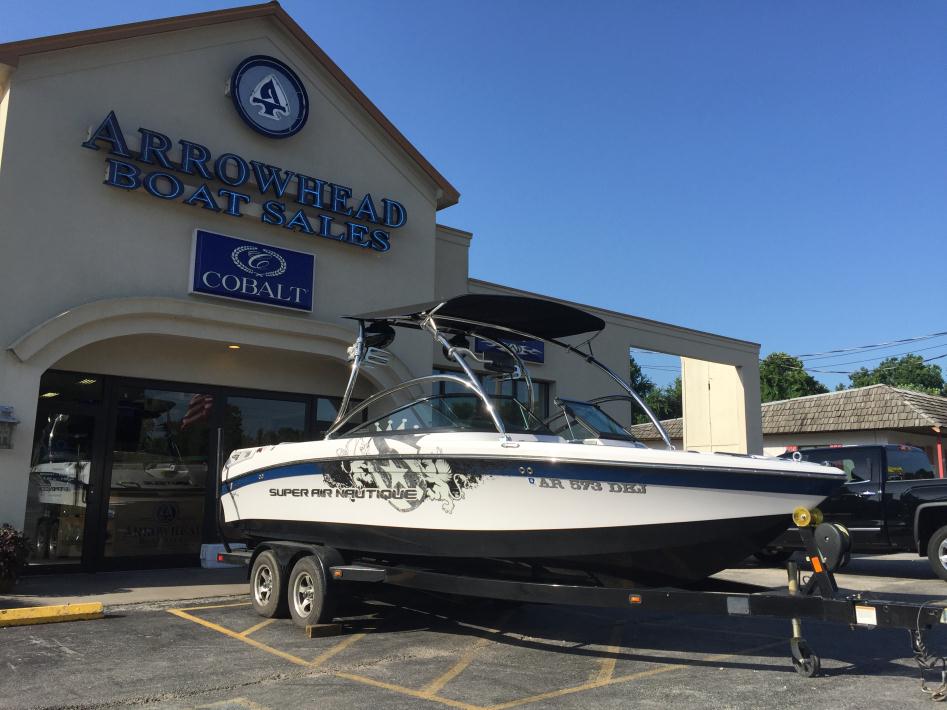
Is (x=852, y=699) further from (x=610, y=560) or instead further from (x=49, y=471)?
(x=49, y=471)

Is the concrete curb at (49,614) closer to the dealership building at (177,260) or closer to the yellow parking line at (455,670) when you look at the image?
the dealership building at (177,260)

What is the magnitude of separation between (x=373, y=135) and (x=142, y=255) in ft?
14.2

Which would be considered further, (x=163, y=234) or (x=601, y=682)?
(x=163, y=234)

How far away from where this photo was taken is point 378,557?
695 cm

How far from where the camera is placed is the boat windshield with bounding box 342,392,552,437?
6199mm

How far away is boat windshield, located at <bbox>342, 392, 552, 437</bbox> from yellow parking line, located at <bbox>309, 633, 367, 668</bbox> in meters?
1.70

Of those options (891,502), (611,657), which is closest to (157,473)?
(611,657)

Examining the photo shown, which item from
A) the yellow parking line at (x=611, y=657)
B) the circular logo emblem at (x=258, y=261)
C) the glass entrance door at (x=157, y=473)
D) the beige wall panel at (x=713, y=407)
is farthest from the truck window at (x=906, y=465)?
the glass entrance door at (x=157, y=473)

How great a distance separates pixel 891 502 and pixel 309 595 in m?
7.98

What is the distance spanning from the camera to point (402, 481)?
623 cm

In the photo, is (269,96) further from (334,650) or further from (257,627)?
(334,650)

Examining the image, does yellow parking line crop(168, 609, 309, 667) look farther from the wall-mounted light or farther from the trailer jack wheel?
the trailer jack wheel

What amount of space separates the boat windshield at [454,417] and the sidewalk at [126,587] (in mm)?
3414

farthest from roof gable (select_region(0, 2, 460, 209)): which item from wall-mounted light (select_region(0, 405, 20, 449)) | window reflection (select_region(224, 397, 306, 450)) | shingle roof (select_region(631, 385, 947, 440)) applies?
shingle roof (select_region(631, 385, 947, 440))
